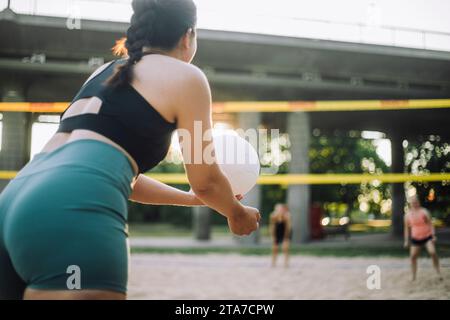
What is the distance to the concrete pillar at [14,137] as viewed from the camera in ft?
35.3

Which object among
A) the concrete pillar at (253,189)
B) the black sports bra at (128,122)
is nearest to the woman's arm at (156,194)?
the black sports bra at (128,122)

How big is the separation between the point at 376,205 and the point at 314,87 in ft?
56.9

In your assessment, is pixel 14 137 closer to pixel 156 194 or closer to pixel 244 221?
pixel 156 194

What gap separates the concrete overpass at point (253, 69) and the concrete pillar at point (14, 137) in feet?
0.08

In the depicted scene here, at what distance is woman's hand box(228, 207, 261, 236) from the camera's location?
3.84 feet

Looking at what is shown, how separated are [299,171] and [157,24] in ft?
43.6

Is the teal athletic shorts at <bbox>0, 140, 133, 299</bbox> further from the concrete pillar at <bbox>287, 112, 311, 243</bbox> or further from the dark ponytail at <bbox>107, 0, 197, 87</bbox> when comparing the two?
the concrete pillar at <bbox>287, 112, 311, 243</bbox>

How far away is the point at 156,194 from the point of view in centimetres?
141

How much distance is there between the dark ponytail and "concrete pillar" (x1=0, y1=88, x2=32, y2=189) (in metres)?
10.6
